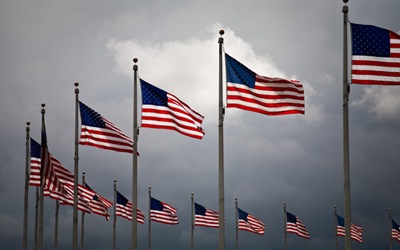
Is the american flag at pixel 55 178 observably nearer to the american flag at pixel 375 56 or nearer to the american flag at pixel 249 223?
the american flag at pixel 375 56

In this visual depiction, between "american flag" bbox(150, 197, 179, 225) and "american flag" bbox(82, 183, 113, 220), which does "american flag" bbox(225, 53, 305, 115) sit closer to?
"american flag" bbox(82, 183, 113, 220)

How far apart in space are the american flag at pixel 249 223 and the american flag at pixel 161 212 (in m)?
10.6

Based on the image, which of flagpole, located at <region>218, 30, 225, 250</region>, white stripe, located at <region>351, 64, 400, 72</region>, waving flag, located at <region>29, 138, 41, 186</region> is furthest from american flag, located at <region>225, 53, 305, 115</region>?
waving flag, located at <region>29, 138, 41, 186</region>

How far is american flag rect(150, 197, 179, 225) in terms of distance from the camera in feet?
192

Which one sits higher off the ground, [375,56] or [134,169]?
[375,56]

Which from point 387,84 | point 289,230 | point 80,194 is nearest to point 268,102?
point 387,84

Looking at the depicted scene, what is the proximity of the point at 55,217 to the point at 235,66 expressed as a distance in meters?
35.7

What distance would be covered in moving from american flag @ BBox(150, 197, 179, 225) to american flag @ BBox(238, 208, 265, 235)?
10590mm

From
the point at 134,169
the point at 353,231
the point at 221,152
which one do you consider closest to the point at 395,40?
the point at 221,152

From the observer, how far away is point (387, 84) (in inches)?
1012

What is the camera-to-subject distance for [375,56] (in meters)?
26.1

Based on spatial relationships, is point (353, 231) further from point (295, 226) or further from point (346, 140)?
point (346, 140)

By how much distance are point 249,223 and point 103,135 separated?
38392 millimetres

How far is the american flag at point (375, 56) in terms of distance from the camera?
25.8 m
